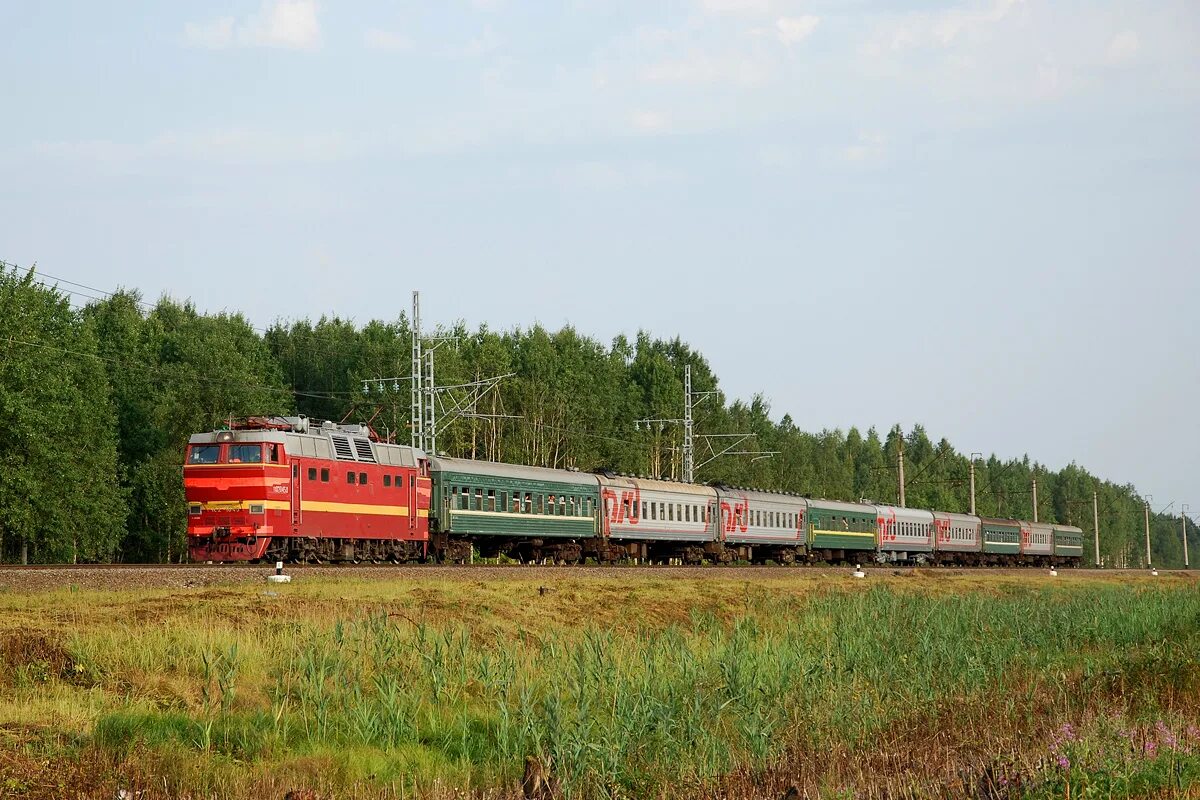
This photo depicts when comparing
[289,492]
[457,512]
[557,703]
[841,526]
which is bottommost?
[557,703]

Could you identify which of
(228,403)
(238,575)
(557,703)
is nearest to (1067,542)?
(228,403)

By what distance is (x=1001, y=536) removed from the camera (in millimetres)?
91375

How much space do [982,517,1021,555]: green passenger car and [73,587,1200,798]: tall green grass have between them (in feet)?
223

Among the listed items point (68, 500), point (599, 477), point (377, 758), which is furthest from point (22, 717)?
point (68, 500)

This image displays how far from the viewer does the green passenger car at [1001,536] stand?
89312mm

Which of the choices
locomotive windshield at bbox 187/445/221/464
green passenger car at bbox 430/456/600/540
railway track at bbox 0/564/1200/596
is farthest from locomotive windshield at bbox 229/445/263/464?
green passenger car at bbox 430/456/600/540

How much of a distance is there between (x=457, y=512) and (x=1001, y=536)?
58.1 meters

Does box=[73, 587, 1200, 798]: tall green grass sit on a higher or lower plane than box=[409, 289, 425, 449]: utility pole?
lower

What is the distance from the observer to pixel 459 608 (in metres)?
23.9

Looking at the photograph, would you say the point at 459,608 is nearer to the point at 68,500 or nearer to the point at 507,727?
the point at 507,727

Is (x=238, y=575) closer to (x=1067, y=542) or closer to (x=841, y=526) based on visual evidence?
(x=841, y=526)

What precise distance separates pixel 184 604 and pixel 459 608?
4699mm

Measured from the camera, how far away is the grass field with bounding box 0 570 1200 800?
12.6 meters

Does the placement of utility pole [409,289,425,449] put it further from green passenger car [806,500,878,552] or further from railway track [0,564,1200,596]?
green passenger car [806,500,878,552]
